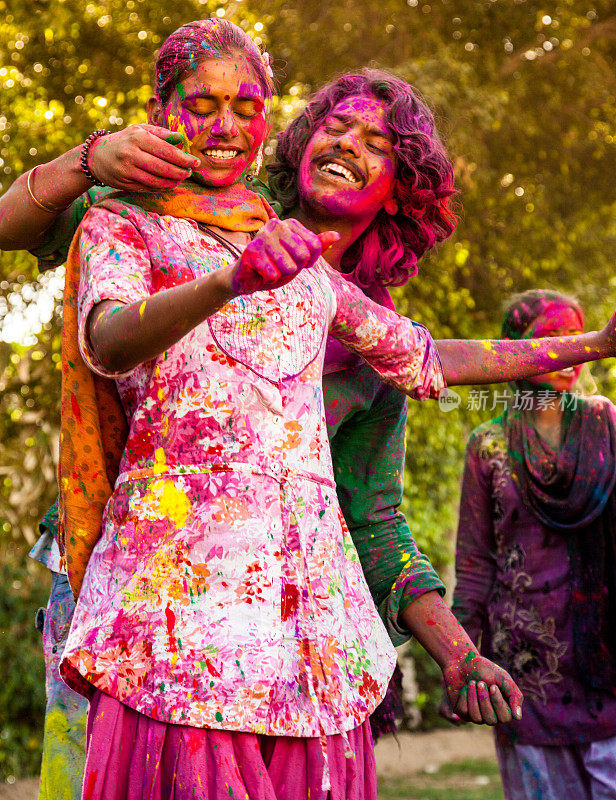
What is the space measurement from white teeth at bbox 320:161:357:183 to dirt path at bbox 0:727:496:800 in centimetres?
723

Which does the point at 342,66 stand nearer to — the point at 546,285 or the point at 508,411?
the point at 546,285

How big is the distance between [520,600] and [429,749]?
6.15 metres

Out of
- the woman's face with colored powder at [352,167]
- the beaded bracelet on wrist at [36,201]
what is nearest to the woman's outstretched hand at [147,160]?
the beaded bracelet on wrist at [36,201]

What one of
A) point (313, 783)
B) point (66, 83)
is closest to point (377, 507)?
point (313, 783)

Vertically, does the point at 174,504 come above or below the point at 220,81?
below

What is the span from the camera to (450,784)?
8.38 metres

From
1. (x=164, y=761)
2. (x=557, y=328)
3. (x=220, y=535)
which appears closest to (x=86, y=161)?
(x=220, y=535)

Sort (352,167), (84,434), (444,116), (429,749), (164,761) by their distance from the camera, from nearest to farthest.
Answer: (164,761)
(84,434)
(352,167)
(444,116)
(429,749)

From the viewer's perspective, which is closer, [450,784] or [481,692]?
[481,692]

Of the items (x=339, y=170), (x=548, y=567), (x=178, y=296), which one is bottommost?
(x=548, y=567)

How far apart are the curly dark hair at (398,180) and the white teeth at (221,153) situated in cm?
65

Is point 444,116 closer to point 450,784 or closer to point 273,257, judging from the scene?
point 450,784

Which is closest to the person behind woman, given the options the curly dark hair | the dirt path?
the curly dark hair

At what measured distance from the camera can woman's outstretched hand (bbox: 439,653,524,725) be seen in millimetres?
2180
